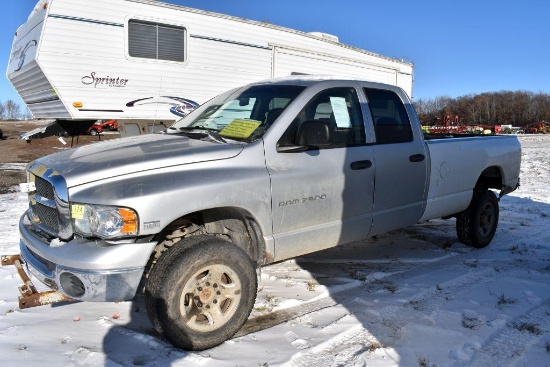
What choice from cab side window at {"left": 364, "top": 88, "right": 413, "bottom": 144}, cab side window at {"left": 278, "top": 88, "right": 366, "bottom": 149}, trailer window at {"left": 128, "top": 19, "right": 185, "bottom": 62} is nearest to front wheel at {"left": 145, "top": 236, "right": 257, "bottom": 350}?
cab side window at {"left": 278, "top": 88, "right": 366, "bottom": 149}

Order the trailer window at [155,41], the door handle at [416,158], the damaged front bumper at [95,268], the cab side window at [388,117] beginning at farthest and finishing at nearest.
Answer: the trailer window at [155,41] → the door handle at [416,158] → the cab side window at [388,117] → the damaged front bumper at [95,268]

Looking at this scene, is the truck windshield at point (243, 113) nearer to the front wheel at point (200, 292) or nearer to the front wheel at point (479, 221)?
the front wheel at point (200, 292)

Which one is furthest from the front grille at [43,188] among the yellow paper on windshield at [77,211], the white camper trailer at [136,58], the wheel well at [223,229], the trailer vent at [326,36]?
the trailer vent at [326,36]

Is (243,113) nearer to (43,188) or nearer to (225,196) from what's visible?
(225,196)

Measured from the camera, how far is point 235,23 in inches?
382

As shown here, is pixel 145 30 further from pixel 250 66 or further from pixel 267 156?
pixel 267 156

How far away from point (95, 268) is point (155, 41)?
686 cm

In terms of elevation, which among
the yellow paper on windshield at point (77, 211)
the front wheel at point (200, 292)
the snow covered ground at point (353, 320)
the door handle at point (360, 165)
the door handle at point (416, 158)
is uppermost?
the door handle at point (416, 158)

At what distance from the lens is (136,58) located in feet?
28.2

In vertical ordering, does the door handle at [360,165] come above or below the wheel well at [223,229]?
above

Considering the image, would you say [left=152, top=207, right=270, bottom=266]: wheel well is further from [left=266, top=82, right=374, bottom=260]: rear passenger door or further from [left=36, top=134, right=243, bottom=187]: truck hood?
[left=36, top=134, right=243, bottom=187]: truck hood

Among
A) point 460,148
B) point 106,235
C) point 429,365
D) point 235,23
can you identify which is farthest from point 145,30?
point 429,365

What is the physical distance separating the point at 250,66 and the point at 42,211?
730cm

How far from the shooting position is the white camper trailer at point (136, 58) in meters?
7.96
